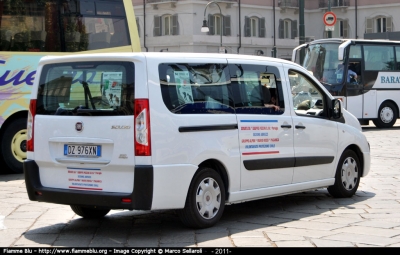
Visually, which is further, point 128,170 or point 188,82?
point 188,82

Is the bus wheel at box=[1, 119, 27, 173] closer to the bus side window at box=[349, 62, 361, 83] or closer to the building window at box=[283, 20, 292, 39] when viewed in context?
the bus side window at box=[349, 62, 361, 83]

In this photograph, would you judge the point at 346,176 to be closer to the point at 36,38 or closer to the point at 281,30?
the point at 36,38

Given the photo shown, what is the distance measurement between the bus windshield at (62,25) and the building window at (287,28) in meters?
57.0

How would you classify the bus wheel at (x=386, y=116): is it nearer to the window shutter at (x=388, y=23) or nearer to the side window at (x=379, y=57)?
the side window at (x=379, y=57)

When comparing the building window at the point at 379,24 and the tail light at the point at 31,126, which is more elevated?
the building window at the point at 379,24

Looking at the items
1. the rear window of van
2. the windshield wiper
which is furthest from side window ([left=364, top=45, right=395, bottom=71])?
the windshield wiper

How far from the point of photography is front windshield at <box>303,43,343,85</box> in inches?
1061

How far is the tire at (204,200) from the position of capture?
7.55 metres

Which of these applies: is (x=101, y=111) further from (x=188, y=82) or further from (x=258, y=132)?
(x=258, y=132)

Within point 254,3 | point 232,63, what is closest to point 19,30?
point 232,63

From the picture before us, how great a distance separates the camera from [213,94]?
7961mm

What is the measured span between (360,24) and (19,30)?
59542mm

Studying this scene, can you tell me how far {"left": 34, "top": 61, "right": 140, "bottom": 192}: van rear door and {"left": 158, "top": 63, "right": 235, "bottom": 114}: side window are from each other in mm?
383

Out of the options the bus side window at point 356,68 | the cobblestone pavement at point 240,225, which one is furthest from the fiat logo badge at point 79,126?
the bus side window at point 356,68
